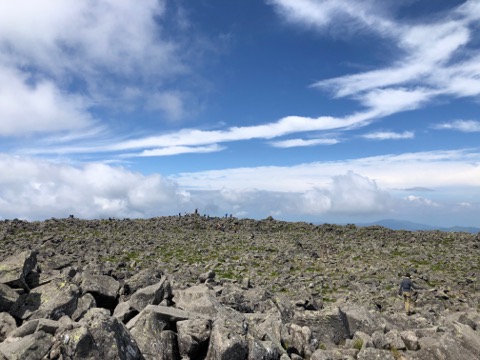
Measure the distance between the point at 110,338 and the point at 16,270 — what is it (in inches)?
437

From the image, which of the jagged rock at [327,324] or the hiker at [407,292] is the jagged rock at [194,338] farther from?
the hiker at [407,292]

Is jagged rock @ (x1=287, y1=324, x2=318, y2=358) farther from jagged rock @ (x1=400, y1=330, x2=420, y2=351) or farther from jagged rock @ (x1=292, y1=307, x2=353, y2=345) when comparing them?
jagged rock @ (x1=400, y1=330, x2=420, y2=351)

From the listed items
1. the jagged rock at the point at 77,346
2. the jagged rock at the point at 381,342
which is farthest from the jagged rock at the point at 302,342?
the jagged rock at the point at 77,346

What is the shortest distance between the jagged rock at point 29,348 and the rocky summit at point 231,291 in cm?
4

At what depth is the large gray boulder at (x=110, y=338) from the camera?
1241 cm

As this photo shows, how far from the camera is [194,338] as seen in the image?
1464cm

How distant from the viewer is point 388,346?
17.1 m

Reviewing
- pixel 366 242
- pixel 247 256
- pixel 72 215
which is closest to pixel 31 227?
pixel 72 215

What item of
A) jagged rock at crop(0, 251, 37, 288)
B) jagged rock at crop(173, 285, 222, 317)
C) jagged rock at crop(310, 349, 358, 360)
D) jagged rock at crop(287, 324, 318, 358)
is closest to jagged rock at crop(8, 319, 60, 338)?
jagged rock at crop(173, 285, 222, 317)

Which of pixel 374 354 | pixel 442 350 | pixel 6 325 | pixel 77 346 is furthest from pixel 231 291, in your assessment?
pixel 77 346

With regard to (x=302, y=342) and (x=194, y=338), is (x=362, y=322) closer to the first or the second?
(x=302, y=342)

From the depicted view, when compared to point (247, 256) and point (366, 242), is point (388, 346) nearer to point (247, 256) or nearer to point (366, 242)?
point (247, 256)

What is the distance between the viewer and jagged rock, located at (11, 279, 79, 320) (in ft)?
54.8

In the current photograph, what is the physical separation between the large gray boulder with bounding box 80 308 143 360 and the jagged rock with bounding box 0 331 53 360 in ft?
4.20
